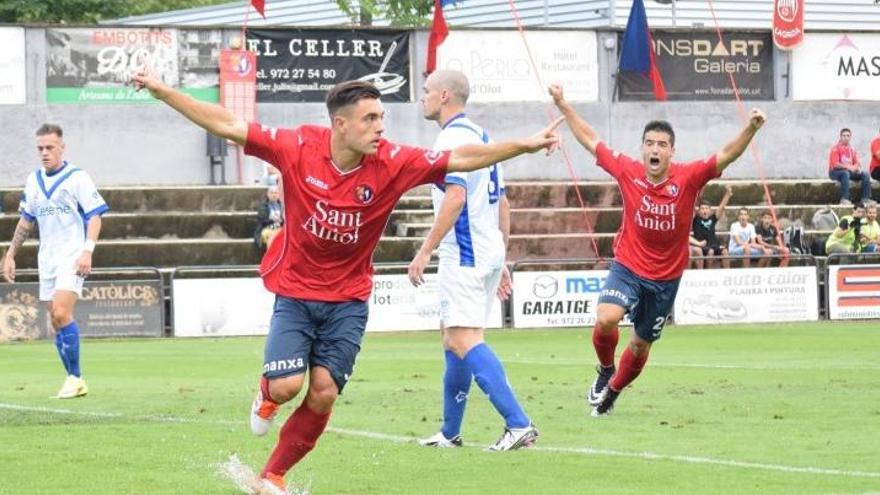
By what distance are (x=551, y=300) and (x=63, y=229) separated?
47.3 ft

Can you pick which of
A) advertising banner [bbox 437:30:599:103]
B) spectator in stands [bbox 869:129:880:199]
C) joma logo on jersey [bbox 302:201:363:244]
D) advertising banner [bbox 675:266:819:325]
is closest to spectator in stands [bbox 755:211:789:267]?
advertising banner [bbox 675:266:819:325]

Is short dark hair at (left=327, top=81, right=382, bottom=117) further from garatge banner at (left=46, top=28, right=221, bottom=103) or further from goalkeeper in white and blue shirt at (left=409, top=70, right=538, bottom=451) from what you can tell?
garatge banner at (left=46, top=28, right=221, bottom=103)

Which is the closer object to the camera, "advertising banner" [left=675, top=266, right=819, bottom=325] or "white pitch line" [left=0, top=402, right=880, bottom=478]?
"white pitch line" [left=0, top=402, right=880, bottom=478]

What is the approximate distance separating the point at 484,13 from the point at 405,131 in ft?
35.3

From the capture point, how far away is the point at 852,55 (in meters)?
39.3

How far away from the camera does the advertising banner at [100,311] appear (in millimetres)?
27031

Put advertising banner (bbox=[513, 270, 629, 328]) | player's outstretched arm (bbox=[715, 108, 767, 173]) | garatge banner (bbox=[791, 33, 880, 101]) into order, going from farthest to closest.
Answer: garatge banner (bbox=[791, 33, 880, 101]) < advertising banner (bbox=[513, 270, 629, 328]) < player's outstretched arm (bbox=[715, 108, 767, 173])

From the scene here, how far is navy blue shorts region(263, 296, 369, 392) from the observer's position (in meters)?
8.71

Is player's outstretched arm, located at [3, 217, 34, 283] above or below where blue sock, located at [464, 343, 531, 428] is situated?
above

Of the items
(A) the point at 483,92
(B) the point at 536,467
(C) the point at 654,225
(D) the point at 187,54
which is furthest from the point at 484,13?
(B) the point at 536,467

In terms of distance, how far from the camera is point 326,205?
869 cm

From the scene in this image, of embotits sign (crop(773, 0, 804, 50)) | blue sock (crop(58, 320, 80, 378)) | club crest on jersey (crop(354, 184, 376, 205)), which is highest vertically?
embotits sign (crop(773, 0, 804, 50))

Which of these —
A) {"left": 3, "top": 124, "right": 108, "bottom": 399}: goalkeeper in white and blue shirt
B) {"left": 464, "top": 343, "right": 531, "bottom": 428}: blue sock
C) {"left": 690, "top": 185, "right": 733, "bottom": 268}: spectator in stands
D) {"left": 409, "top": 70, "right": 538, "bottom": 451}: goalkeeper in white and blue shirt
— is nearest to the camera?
{"left": 464, "top": 343, "right": 531, "bottom": 428}: blue sock

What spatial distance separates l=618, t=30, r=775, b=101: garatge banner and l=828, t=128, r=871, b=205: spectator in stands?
3159mm
